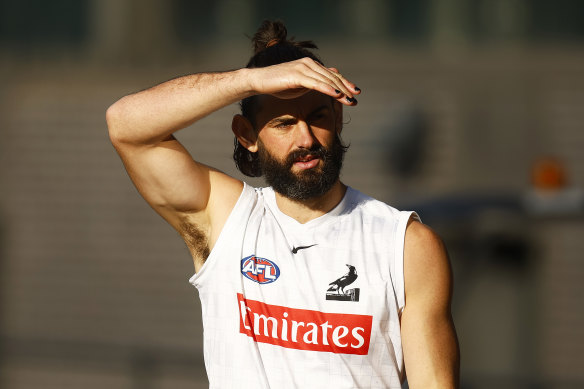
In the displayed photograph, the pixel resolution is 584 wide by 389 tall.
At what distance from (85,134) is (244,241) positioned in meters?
8.13

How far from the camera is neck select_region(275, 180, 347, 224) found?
3.61m

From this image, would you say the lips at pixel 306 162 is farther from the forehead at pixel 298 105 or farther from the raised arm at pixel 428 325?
the raised arm at pixel 428 325

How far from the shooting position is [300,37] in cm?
1027

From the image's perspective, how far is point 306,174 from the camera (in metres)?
3.42

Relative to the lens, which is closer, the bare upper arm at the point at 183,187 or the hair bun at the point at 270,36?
the bare upper arm at the point at 183,187

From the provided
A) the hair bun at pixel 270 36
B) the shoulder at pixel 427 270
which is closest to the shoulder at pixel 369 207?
the shoulder at pixel 427 270

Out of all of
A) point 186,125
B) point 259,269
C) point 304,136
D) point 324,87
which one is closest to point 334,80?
point 324,87

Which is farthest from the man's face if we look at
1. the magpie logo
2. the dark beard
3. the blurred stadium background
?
the blurred stadium background

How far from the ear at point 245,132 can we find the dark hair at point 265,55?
26 mm

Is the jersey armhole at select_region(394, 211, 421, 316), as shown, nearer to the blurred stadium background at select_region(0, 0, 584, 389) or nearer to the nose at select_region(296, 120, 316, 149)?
the nose at select_region(296, 120, 316, 149)

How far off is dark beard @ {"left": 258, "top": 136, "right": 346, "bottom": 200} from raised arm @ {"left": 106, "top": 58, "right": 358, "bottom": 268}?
0.23 metres

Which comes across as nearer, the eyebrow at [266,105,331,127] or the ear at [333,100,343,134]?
the eyebrow at [266,105,331,127]

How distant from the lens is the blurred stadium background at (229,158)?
9688 millimetres

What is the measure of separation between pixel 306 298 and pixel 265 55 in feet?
3.35
